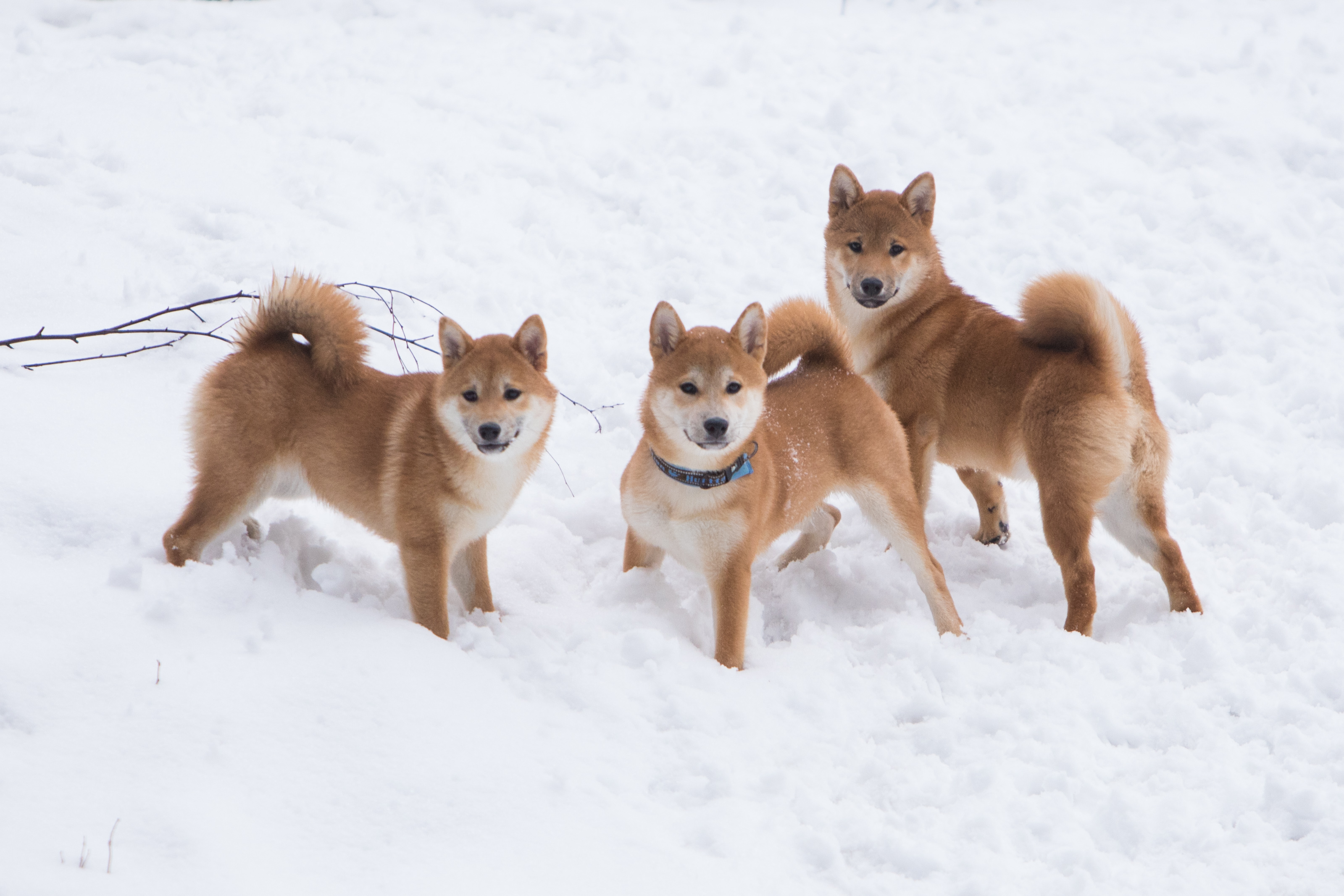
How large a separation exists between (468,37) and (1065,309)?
701 cm

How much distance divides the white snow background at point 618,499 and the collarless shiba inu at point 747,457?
0.32m

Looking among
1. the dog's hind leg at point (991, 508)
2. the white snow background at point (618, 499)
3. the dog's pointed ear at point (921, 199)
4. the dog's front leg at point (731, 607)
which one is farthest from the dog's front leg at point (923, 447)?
the dog's front leg at point (731, 607)

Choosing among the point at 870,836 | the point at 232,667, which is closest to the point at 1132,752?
the point at 870,836

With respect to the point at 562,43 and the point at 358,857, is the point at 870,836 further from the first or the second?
the point at 562,43

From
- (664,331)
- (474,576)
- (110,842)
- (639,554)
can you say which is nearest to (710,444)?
(664,331)

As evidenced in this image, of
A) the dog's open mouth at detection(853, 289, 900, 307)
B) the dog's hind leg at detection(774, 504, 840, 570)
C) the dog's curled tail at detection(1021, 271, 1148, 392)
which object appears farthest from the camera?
the dog's open mouth at detection(853, 289, 900, 307)

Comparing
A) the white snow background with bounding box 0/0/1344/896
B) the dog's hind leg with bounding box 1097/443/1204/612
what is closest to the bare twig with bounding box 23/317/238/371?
the white snow background with bounding box 0/0/1344/896

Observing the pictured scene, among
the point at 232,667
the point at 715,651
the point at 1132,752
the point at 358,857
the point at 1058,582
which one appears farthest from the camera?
the point at 1058,582

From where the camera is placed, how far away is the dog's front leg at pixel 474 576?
14.9ft

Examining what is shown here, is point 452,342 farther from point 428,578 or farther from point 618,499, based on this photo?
point 618,499

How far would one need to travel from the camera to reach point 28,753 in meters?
3.01

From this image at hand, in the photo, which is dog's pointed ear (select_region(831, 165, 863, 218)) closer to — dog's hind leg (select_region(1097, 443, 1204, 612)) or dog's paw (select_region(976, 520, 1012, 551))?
dog's paw (select_region(976, 520, 1012, 551))

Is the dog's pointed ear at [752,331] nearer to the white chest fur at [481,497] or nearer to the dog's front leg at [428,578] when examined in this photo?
the white chest fur at [481,497]

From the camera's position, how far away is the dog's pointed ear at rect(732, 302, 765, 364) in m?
4.43
